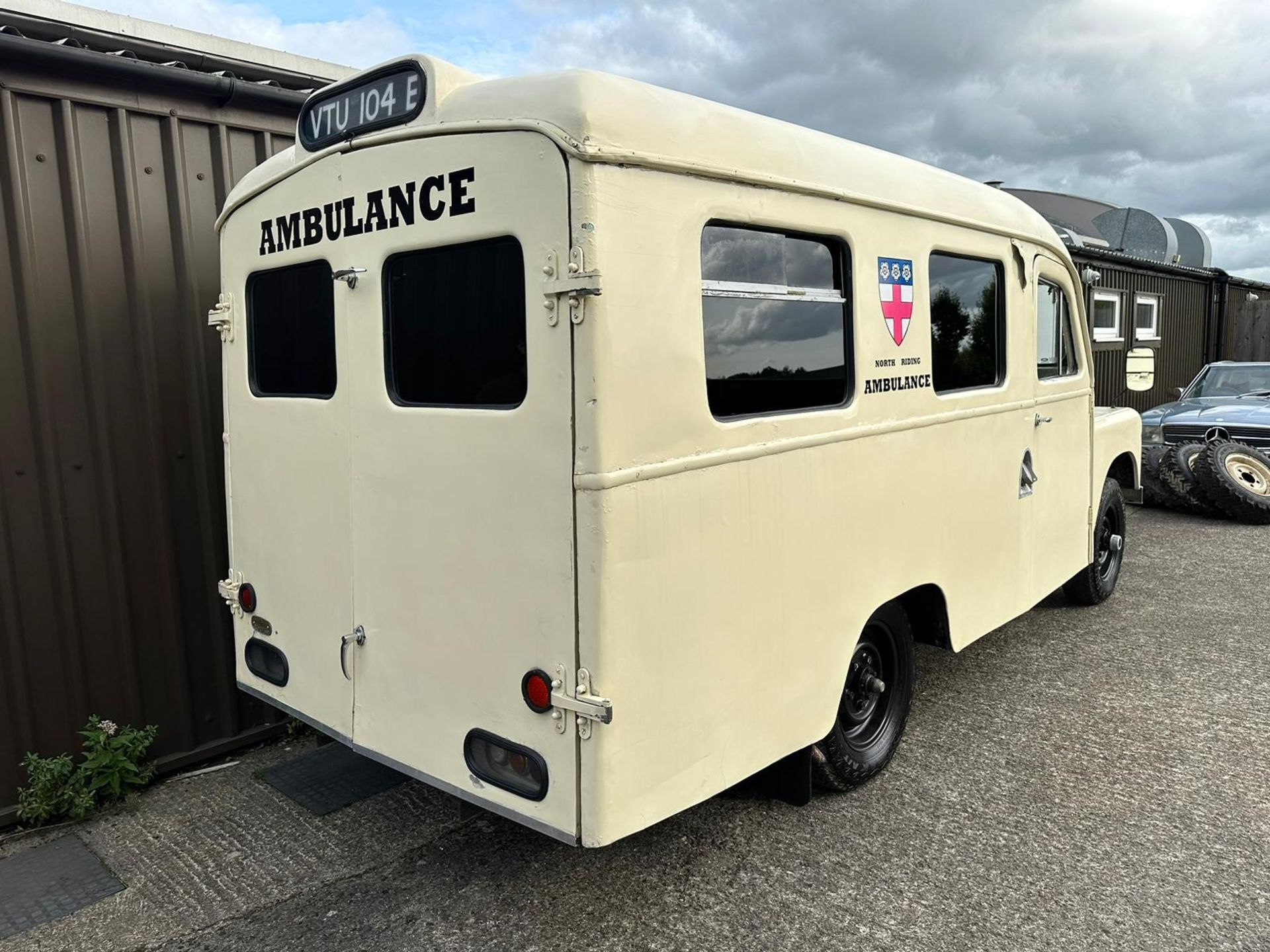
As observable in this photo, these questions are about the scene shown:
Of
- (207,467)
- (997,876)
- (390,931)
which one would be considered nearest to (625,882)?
(390,931)

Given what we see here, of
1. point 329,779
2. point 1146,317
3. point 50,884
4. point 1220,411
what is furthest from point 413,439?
point 1146,317

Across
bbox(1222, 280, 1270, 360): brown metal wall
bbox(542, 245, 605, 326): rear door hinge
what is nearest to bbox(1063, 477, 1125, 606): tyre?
bbox(542, 245, 605, 326): rear door hinge

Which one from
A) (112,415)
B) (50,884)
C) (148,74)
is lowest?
(50,884)

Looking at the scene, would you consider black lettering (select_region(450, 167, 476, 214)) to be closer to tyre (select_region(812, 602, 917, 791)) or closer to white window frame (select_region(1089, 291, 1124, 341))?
tyre (select_region(812, 602, 917, 791))

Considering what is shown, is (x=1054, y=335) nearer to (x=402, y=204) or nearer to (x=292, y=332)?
(x=402, y=204)

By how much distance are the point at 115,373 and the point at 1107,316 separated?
13.7 m

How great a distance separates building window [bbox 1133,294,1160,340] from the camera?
14656mm

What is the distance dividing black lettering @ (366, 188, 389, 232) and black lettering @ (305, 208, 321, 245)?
30cm

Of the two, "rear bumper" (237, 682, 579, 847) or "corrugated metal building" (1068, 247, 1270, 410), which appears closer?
"rear bumper" (237, 682, 579, 847)

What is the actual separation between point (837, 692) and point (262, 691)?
7.52 ft

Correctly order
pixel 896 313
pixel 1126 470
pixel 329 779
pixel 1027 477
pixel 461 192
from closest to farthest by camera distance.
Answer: pixel 461 192, pixel 896 313, pixel 329 779, pixel 1027 477, pixel 1126 470

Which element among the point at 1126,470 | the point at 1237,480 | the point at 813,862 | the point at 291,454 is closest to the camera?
the point at 813,862

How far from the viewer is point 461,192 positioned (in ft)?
8.75

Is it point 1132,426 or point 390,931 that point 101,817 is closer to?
point 390,931
